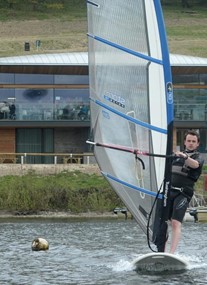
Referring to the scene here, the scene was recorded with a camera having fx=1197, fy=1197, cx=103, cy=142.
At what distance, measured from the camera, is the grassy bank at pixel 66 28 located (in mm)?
91375

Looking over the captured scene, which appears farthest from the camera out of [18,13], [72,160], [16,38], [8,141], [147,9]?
[18,13]

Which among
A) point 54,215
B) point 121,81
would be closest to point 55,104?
point 54,215

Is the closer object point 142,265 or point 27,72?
point 142,265

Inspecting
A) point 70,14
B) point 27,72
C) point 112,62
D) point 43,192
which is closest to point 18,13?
point 70,14

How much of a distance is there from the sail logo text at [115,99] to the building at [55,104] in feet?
99.9

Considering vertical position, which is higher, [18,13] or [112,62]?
[18,13]

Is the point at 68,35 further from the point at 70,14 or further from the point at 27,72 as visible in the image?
the point at 27,72

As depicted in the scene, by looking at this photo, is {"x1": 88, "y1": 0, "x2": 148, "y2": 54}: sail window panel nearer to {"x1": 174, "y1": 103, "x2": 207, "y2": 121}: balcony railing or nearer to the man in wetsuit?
the man in wetsuit

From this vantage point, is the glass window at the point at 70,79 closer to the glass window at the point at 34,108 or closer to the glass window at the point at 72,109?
the glass window at the point at 34,108

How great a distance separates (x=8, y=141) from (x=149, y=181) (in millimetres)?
35094

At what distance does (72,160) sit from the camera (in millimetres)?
49719

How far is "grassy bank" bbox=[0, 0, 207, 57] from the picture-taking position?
91375 mm

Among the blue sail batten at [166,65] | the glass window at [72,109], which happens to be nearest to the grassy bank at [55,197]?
the glass window at [72,109]

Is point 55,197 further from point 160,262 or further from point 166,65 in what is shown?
point 166,65
